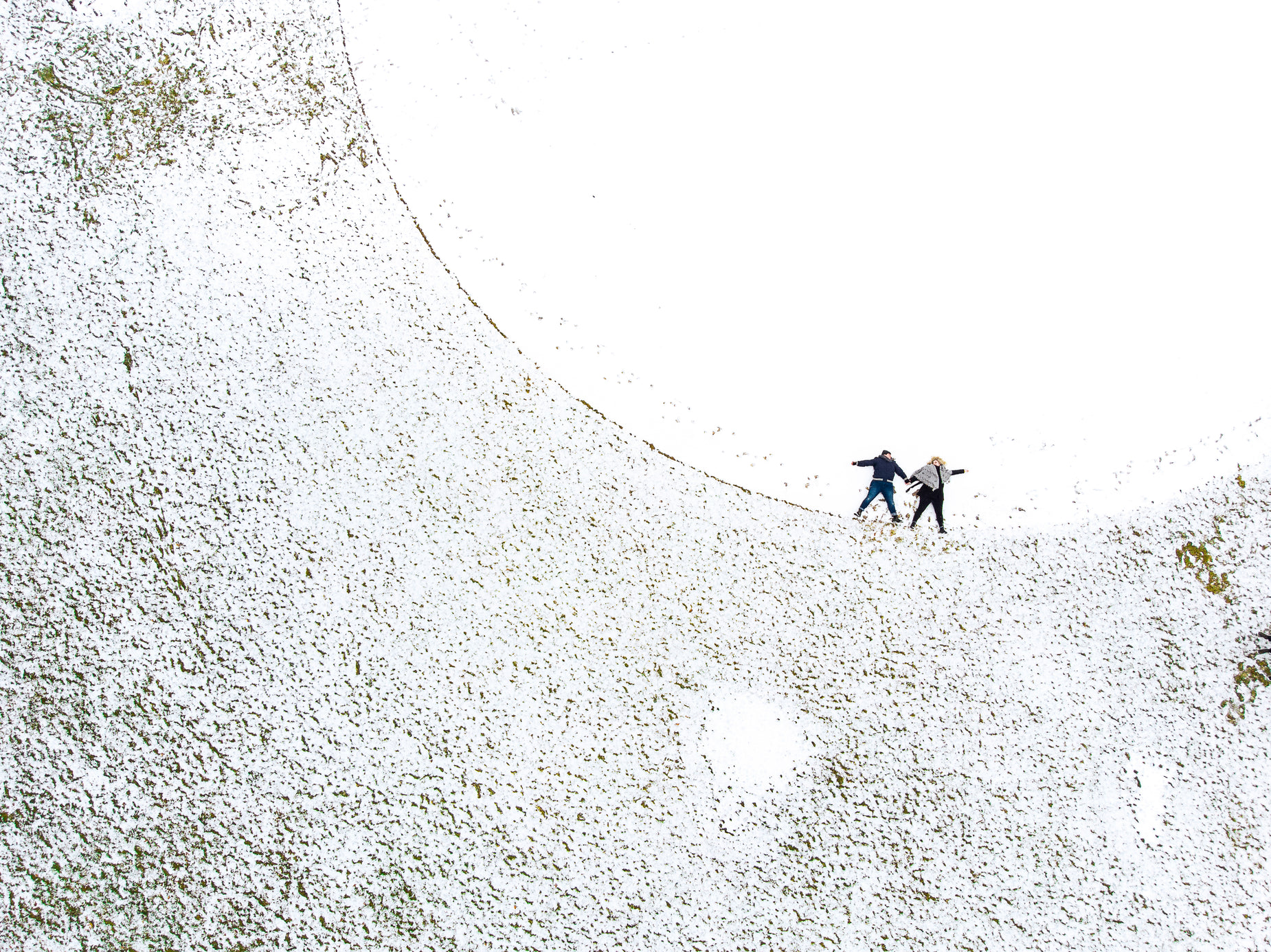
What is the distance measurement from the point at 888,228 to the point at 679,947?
6815 mm

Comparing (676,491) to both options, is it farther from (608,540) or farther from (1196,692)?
(1196,692)

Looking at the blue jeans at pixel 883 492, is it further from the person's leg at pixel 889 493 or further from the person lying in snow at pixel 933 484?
the person lying in snow at pixel 933 484

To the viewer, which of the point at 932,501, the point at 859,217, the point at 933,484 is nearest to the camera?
the point at 933,484

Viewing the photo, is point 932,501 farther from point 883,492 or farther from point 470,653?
point 470,653

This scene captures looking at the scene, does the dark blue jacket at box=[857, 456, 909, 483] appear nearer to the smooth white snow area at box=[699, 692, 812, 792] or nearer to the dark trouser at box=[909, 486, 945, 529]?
the dark trouser at box=[909, 486, 945, 529]

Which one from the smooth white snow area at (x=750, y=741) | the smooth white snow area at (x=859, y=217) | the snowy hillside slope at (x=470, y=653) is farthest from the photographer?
the smooth white snow area at (x=859, y=217)

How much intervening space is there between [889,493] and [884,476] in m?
0.18

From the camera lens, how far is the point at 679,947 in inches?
258

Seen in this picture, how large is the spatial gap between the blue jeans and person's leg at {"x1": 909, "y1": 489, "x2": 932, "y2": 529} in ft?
0.66

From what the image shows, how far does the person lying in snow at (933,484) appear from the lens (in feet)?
21.9

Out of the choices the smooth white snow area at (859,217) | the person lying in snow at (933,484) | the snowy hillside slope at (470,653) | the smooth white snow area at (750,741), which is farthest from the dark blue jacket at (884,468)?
the smooth white snow area at (750,741)

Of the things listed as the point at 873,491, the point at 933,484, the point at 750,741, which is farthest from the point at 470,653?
the point at 933,484

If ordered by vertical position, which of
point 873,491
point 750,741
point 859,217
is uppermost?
point 859,217

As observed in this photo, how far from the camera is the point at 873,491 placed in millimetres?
6824
